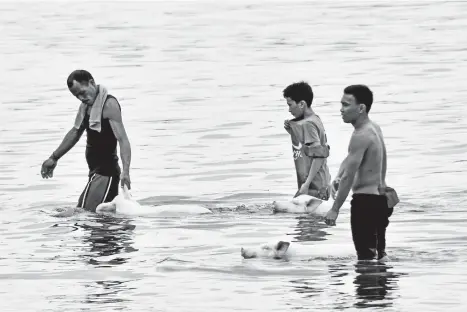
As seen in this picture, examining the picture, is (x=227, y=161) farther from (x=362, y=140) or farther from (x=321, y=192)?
(x=362, y=140)

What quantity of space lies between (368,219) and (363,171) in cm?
41

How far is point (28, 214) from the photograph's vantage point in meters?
16.9

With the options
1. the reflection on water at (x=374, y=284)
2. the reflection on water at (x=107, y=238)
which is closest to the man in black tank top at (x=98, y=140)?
the reflection on water at (x=107, y=238)

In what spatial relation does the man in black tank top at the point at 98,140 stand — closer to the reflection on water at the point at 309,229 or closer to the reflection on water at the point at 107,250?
the reflection on water at the point at 107,250

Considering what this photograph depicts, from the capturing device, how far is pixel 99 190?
15.6m

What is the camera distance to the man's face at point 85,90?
15.0 metres

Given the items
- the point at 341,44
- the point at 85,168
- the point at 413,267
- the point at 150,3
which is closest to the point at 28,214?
the point at 85,168

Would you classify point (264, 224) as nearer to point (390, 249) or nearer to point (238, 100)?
point (390, 249)

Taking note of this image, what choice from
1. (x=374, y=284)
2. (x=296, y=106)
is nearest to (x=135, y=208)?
(x=296, y=106)

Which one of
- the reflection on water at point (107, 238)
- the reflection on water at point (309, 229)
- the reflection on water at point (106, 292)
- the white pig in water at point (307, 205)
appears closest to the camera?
the reflection on water at point (106, 292)

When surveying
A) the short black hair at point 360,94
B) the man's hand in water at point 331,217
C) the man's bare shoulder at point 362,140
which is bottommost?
the man's hand in water at point 331,217

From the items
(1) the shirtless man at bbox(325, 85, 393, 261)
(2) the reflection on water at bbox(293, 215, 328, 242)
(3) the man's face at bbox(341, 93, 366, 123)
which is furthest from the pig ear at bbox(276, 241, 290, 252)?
(3) the man's face at bbox(341, 93, 366, 123)

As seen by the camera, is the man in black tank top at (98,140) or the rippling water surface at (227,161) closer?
the rippling water surface at (227,161)

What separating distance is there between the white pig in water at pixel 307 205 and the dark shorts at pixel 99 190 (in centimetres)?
191
